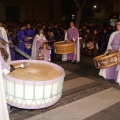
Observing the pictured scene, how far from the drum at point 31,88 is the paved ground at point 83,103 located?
54.7 inches

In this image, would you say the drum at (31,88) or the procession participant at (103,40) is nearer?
the drum at (31,88)

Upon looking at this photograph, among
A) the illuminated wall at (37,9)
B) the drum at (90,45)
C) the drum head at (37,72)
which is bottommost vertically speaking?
the drum at (90,45)

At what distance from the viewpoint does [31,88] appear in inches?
108

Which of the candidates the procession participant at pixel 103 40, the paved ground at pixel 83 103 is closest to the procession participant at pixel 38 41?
the paved ground at pixel 83 103

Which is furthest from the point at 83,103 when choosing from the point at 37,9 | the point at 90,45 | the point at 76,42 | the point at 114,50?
the point at 37,9

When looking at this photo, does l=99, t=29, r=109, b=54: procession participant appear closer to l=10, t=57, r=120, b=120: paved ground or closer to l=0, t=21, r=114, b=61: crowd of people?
l=0, t=21, r=114, b=61: crowd of people

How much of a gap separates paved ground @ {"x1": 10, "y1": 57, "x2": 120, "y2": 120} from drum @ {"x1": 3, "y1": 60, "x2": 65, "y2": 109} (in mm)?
1389

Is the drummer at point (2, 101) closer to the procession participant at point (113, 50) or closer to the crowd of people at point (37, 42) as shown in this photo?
the procession participant at point (113, 50)

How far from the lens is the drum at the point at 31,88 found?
2.75m

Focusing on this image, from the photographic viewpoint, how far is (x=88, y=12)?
25.3 metres

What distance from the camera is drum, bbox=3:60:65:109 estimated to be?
9.02 feet

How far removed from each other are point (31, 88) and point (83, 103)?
2.44 m

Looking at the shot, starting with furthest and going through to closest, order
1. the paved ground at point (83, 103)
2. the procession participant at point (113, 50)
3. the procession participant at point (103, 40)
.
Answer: the procession participant at point (103, 40)
the procession participant at point (113, 50)
the paved ground at point (83, 103)

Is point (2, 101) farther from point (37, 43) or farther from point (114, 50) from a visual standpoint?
point (37, 43)
